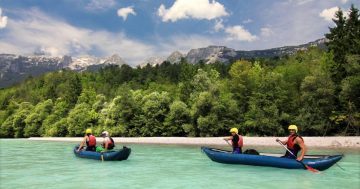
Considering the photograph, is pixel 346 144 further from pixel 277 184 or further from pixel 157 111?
pixel 157 111

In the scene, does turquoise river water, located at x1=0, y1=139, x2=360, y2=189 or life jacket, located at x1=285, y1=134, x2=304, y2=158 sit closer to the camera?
turquoise river water, located at x1=0, y1=139, x2=360, y2=189

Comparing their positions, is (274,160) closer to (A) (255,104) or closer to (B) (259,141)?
(B) (259,141)

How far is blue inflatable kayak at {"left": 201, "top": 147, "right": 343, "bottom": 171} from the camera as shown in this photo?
20.8 metres

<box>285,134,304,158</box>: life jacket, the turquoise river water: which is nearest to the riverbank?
the turquoise river water

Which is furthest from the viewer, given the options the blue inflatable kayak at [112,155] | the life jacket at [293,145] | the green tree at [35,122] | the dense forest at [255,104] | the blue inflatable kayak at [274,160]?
the green tree at [35,122]

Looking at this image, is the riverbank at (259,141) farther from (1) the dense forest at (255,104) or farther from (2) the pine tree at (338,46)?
(2) the pine tree at (338,46)

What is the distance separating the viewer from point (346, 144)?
40.7m

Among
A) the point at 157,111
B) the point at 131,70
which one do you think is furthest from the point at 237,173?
the point at 131,70

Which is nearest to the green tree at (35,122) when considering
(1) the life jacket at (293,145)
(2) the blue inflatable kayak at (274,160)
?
(2) the blue inflatable kayak at (274,160)

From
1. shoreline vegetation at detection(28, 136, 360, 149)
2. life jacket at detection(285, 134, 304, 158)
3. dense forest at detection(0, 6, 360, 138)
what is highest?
dense forest at detection(0, 6, 360, 138)

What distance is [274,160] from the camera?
22125mm

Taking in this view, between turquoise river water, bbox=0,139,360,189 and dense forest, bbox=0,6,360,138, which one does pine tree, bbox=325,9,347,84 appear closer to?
dense forest, bbox=0,6,360,138

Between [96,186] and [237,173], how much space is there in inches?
315

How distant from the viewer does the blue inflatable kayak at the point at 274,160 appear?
68.4 feet
